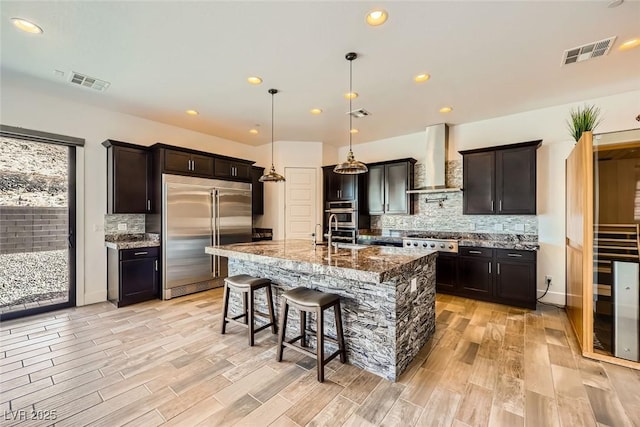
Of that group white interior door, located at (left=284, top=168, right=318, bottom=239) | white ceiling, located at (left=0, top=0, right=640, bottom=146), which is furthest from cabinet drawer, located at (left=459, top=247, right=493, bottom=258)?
white interior door, located at (left=284, top=168, right=318, bottom=239)

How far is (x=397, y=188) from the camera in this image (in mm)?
5230

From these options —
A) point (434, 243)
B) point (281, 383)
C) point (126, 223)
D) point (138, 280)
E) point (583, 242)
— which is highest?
point (126, 223)

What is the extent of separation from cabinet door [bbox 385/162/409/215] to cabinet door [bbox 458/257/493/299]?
139 cm

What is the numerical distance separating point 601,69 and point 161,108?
563 cm

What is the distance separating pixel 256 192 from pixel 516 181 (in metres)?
4.69

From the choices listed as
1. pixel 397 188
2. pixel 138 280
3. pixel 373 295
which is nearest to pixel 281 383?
pixel 373 295

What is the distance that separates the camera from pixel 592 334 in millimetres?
2520

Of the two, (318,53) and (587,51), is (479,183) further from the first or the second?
(318,53)

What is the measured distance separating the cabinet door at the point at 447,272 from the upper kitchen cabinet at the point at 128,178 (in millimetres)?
4842

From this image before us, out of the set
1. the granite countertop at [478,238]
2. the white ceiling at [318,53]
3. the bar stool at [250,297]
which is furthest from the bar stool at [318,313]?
the granite countertop at [478,238]

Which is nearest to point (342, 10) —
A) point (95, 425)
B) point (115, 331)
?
point (95, 425)

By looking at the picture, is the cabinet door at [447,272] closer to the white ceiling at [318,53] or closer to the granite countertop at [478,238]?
the granite countertop at [478,238]

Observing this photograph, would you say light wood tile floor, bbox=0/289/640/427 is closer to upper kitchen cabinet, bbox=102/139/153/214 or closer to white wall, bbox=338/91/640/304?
white wall, bbox=338/91/640/304

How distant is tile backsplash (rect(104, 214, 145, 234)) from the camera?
425 cm
